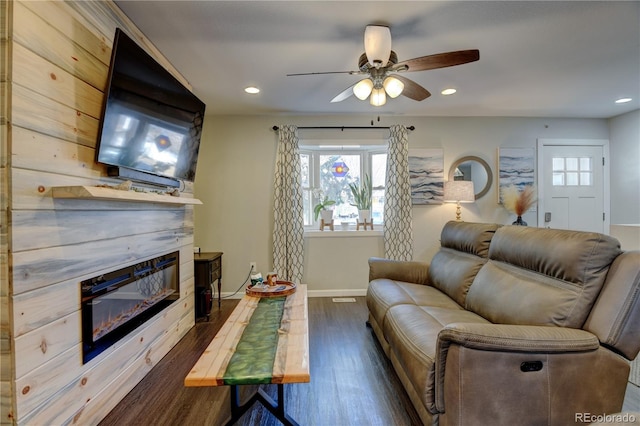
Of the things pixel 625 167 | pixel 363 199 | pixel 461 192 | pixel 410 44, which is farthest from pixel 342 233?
pixel 625 167

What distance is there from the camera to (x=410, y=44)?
7.24 feet

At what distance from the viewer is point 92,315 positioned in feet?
5.07

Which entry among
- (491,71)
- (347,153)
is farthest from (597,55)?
(347,153)

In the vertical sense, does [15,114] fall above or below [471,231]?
above

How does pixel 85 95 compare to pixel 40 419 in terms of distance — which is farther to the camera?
pixel 85 95

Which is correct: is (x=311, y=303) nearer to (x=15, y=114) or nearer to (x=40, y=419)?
(x=40, y=419)

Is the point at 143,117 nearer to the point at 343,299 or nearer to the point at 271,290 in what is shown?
the point at 271,290

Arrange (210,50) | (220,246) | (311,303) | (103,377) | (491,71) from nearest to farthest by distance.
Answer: (103,377) < (210,50) < (491,71) < (311,303) < (220,246)

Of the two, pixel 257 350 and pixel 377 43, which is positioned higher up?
pixel 377 43

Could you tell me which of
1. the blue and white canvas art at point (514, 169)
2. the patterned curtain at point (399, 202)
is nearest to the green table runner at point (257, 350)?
the patterned curtain at point (399, 202)

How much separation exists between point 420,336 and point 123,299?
187 cm

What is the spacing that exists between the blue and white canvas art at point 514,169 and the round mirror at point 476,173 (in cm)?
17

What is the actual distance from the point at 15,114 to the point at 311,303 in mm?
3053

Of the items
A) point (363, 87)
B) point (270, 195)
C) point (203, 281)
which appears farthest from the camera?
point (270, 195)
